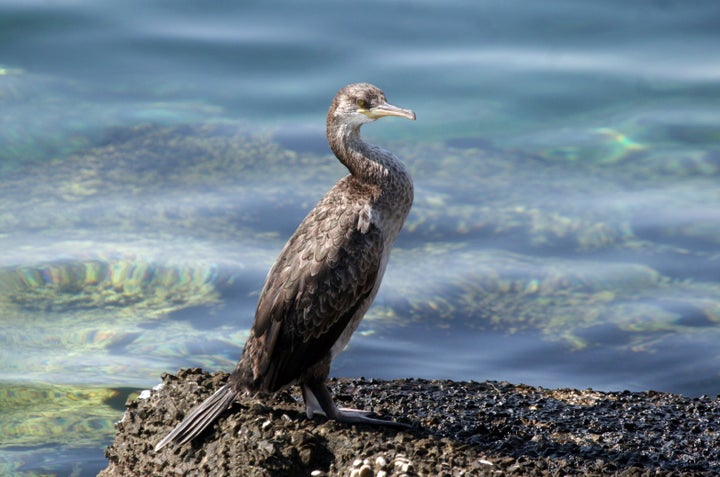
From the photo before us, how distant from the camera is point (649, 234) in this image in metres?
9.98

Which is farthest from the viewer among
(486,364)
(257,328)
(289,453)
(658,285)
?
(658,285)

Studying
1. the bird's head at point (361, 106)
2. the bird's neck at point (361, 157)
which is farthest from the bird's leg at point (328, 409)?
the bird's head at point (361, 106)

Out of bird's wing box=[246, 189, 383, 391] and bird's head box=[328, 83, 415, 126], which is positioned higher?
bird's head box=[328, 83, 415, 126]

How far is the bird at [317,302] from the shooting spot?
5.35 metres

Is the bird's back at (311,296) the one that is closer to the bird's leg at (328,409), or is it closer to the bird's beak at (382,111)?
the bird's leg at (328,409)

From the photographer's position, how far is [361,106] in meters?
5.90

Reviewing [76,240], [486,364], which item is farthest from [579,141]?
[76,240]

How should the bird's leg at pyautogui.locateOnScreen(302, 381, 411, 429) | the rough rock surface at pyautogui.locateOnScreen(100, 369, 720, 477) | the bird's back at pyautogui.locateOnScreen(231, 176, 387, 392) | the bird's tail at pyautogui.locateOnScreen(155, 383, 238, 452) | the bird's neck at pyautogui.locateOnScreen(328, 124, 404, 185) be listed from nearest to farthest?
the rough rock surface at pyautogui.locateOnScreen(100, 369, 720, 477) < the bird's tail at pyautogui.locateOnScreen(155, 383, 238, 452) < the bird's leg at pyautogui.locateOnScreen(302, 381, 411, 429) < the bird's back at pyautogui.locateOnScreen(231, 176, 387, 392) < the bird's neck at pyautogui.locateOnScreen(328, 124, 404, 185)

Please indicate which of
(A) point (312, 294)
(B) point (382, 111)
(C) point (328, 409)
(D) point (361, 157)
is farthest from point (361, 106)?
(C) point (328, 409)

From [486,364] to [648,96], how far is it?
4.97 metres

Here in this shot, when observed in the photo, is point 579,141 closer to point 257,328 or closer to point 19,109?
point 19,109

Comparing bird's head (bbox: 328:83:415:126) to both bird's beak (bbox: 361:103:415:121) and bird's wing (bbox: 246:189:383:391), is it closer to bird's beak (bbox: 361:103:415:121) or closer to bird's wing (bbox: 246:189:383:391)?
bird's beak (bbox: 361:103:415:121)

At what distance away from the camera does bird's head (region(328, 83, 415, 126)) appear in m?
5.88

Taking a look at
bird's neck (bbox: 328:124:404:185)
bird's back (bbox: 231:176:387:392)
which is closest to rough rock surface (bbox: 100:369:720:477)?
bird's back (bbox: 231:176:387:392)
